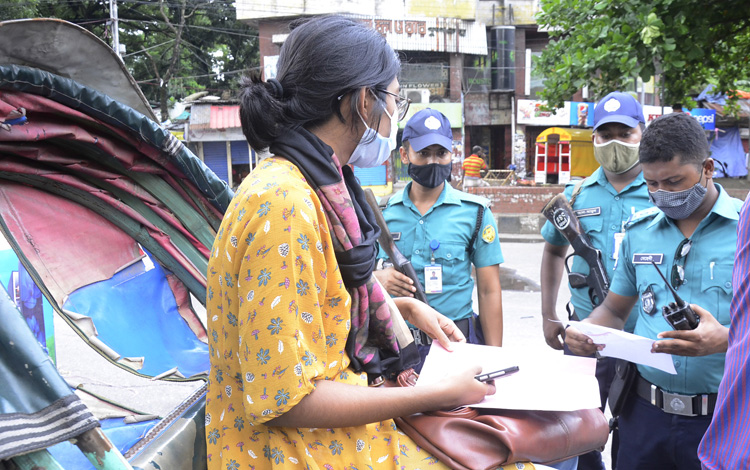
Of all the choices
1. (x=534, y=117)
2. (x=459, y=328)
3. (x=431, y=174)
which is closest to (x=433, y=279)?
(x=459, y=328)

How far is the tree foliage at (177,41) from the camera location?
2130cm

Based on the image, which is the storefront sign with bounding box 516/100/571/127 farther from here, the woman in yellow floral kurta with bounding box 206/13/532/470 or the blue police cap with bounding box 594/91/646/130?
the woman in yellow floral kurta with bounding box 206/13/532/470

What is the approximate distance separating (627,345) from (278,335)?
1.36m

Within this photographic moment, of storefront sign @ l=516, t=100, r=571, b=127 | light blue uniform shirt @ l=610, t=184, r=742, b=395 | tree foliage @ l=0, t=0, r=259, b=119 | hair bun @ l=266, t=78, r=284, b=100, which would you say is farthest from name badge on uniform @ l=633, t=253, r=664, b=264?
storefront sign @ l=516, t=100, r=571, b=127

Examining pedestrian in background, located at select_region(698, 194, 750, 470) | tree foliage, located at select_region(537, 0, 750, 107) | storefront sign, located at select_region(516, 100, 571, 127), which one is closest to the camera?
pedestrian in background, located at select_region(698, 194, 750, 470)

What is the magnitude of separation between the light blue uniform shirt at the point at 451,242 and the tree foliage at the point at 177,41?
1855 centimetres

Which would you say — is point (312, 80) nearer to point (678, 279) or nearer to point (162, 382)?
point (678, 279)

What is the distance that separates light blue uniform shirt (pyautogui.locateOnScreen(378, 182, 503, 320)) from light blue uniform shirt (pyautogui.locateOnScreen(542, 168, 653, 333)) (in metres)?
0.47

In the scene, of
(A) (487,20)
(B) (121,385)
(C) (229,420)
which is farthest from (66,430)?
(A) (487,20)

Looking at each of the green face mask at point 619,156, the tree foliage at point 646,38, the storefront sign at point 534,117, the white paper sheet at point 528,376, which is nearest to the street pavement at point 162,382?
the white paper sheet at point 528,376

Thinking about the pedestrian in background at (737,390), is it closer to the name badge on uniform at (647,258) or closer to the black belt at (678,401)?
the black belt at (678,401)

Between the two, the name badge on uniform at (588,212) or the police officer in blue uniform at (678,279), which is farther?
the name badge on uniform at (588,212)

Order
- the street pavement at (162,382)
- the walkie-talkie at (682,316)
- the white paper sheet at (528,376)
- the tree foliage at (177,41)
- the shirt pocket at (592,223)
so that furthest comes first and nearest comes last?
the tree foliage at (177,41) < the street pavement at (162,382) < the shirt pocket at (592,223) < the walkie-talkie at (682,316) < the white paper sheet at (528,376)

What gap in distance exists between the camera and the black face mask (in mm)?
3129
